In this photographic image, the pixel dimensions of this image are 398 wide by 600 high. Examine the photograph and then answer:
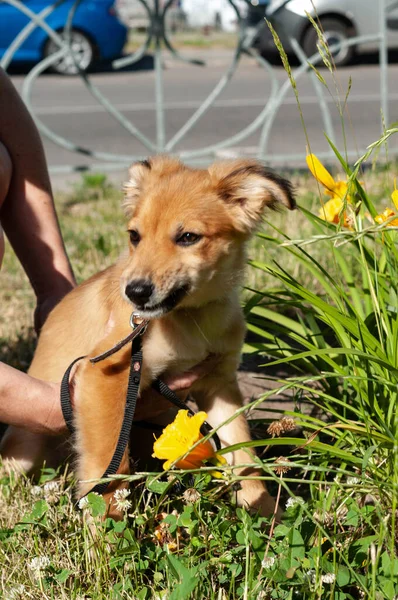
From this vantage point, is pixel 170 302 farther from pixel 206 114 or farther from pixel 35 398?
pixel 206 114

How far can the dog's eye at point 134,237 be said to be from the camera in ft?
8.44

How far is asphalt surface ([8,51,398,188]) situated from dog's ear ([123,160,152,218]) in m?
4.37

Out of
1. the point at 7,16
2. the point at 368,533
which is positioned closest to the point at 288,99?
the point at 7,16

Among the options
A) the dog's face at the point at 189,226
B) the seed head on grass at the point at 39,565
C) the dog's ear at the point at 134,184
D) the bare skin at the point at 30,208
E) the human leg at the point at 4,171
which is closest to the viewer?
the seed head on grass at the point at 39,565

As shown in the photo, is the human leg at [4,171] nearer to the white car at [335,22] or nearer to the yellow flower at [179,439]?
the yellow flower at [179,439]

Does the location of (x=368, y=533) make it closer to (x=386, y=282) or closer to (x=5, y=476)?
(x=386, y=282)

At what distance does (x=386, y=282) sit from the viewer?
9.64 ft

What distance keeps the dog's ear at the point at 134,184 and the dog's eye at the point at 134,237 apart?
22 centimetres

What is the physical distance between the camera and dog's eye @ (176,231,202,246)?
2521 millimetres

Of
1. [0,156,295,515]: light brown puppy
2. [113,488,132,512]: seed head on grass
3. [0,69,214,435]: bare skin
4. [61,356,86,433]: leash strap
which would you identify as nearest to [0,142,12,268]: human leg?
[0,69,214,435]: bare skin

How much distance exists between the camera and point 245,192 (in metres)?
2.69

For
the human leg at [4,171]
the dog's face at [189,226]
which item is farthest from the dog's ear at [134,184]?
the human leg at [4,171]

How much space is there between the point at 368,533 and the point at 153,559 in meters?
0.62

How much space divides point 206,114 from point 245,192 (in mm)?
9979
